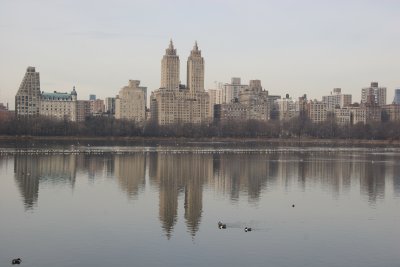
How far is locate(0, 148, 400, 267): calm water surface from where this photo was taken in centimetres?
1970

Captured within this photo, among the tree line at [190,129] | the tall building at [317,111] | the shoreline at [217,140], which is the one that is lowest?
the shoreline at [217,140]

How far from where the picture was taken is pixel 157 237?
22.0m

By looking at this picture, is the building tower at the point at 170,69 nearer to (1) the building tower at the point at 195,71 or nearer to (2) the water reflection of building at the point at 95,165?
(1) the building tower at the point at 195,71

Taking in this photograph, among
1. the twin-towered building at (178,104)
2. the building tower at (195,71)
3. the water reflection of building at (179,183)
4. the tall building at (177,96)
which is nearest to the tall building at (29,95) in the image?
the twin-towered building at (178,104)

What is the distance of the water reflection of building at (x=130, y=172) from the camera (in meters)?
35.8

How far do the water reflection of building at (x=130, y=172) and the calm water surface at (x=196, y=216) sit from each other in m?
0.08

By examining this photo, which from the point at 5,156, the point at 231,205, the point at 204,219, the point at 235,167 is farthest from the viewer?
the point at 5,156

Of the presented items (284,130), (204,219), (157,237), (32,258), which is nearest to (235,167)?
(204,219)

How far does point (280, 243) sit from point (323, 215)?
650cm

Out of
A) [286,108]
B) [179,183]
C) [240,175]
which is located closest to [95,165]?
[240,175]

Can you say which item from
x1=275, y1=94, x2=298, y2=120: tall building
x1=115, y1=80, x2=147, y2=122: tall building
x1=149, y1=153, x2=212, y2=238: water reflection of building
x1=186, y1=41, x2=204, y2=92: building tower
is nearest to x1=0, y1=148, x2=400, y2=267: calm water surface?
x1=149, y1=153, x2=212, y2=238: water reflection of building

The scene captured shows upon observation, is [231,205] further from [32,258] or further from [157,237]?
[32,258]

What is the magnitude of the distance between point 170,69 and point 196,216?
14623 cm

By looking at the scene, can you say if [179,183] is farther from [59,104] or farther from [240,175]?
[59,104]
